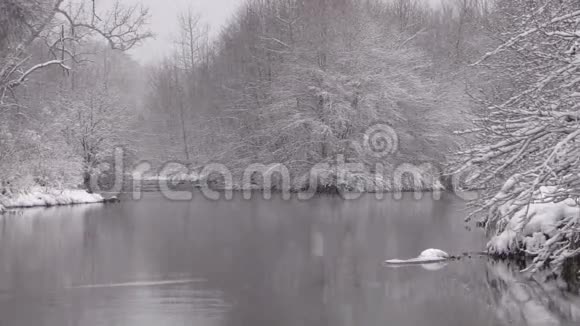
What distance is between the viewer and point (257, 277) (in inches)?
497

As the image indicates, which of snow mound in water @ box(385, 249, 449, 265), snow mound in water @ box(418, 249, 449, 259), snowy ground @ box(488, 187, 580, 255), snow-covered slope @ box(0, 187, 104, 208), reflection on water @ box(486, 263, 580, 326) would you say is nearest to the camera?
reflection on water @ box(486, 263, 580, 326)

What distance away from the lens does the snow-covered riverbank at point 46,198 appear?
26.3 metres

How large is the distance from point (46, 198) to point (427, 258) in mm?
19346

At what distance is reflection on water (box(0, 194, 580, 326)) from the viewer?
9.71 metres

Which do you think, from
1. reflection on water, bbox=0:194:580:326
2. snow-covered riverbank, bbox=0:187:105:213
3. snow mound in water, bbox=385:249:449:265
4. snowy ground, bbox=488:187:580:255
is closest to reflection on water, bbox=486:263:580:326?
reflection on water, bbox=0:194:580:326

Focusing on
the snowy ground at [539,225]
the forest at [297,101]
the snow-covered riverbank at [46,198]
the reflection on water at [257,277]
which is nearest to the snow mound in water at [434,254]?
the reflection on water at [257,277]

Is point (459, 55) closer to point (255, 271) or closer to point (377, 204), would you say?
point (377, 204)

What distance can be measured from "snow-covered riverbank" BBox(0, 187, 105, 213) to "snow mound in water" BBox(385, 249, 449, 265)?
1656 cm

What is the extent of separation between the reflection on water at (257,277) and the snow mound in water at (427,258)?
0.41 meters

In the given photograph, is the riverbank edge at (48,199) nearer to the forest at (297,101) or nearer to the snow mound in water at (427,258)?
the forest at (297,101)

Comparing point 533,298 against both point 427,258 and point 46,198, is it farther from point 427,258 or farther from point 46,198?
point 46,198

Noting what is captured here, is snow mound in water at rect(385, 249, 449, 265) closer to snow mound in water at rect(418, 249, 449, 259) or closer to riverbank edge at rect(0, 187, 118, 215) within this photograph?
snow mound in water at rect(418, 249, 449, 259)

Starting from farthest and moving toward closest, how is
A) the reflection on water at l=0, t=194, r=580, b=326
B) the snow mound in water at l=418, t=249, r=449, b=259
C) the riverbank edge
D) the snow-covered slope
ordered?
the snow-covered slope → the riverbank edge → the snow mound in water at l=418, t=249, r=449, b=259 → the reflection on water at l=0, t=194, r=580, b=326

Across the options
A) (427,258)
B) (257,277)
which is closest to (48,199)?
(257,277)
